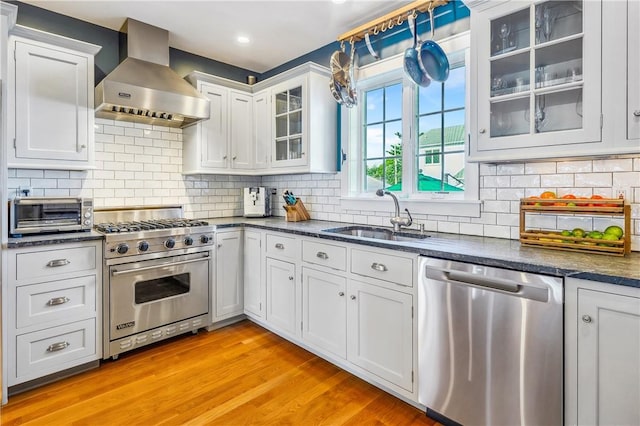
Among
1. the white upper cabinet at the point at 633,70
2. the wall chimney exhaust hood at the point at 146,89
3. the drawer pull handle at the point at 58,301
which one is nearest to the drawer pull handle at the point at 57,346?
the drawer pull handle at the point at 58,301

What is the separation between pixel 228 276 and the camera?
3160mm

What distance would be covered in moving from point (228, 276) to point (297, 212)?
858 millimetres

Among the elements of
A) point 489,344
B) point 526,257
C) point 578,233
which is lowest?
point 489,344

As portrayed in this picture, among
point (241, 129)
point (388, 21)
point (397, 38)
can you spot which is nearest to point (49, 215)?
point (241, 129)

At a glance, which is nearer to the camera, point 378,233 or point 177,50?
point 378,233

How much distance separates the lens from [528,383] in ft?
4.95

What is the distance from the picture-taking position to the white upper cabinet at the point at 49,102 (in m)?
2.35

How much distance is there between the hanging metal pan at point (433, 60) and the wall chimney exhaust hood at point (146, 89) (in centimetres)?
180

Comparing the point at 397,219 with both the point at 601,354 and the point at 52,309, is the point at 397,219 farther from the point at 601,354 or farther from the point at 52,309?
the point at 52,309

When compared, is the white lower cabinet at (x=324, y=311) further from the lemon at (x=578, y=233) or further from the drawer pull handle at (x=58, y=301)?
the drawer pull handle at (x=58, y=301)

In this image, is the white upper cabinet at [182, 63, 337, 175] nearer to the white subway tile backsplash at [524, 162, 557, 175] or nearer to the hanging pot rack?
the hanging pot rack

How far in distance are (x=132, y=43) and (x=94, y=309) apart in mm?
2100

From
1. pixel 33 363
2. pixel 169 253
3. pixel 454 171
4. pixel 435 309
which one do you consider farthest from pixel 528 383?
pixel 33 363

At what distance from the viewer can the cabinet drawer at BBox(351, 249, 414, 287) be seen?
1.95 metres
